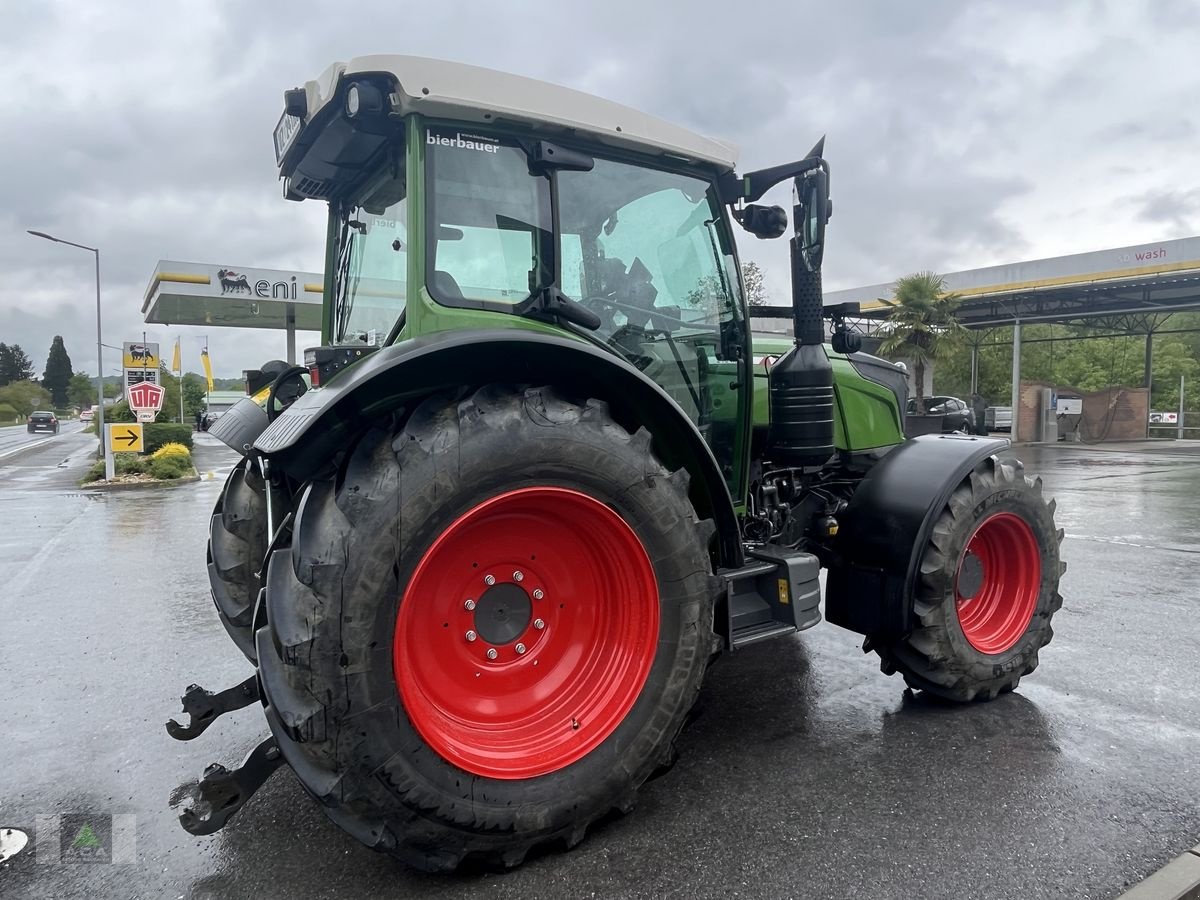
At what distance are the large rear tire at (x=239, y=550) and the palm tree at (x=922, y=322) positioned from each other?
82.9 feet

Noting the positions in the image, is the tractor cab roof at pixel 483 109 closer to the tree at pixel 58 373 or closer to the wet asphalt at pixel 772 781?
the wet asphalt at pixel 772 781

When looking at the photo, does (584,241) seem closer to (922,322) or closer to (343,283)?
(343,283)

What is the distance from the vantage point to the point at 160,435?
790 inches

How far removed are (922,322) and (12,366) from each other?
122933mm

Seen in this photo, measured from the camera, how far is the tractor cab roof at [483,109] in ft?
8.45

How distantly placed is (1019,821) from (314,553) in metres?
2.55

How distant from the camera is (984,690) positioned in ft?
12.2

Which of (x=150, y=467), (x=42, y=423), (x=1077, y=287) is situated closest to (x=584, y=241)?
(x=150, y=467)

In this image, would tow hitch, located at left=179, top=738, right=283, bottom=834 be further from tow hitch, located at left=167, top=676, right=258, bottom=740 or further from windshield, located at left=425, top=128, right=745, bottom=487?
windshield, located at left=425, top=128, right=745, bottom=487

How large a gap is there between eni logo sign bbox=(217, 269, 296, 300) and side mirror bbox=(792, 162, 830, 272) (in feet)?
58.0

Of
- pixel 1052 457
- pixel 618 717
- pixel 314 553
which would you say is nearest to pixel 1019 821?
pixel 618 717

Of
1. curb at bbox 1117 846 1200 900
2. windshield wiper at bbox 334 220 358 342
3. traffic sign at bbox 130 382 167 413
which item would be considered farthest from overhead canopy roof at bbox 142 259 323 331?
curb at bbox 1117 846 1200 900

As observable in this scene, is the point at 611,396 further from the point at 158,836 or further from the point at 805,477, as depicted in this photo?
the point at 158,836

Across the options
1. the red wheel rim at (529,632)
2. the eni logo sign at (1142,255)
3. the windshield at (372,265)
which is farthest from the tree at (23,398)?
the red wheel rim at (529,632)
